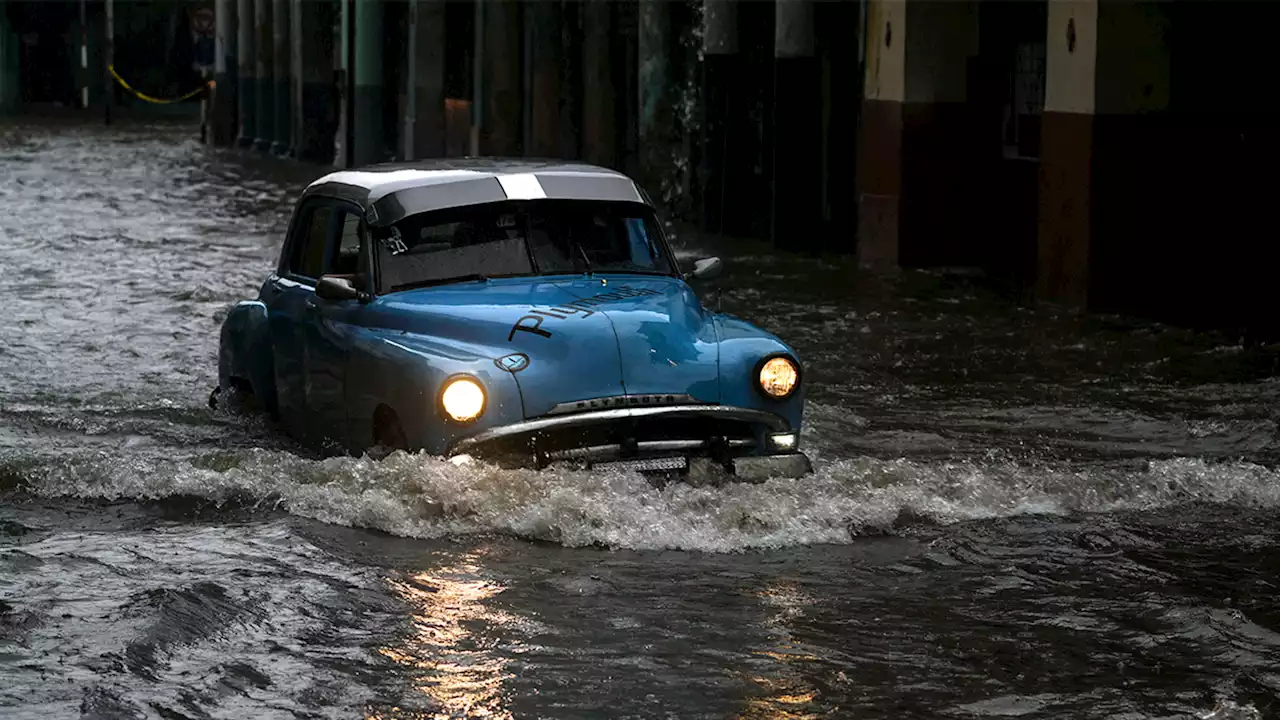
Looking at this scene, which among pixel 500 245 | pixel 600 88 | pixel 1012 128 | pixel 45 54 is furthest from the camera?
pixel 45 54

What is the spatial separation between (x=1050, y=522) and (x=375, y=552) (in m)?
2.51

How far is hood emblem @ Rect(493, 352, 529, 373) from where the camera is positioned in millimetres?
8383

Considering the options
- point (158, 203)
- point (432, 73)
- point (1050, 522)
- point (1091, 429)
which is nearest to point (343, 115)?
point (432, 73)

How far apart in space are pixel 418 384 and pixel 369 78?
29.9 metres

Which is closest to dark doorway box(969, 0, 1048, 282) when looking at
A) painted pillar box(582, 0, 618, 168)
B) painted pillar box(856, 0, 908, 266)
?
painted pillar box(856, 0, 908, 266)

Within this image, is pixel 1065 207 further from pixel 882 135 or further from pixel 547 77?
pixel 547 77

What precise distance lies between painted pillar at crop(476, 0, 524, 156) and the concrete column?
6.88 m

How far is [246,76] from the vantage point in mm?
50031

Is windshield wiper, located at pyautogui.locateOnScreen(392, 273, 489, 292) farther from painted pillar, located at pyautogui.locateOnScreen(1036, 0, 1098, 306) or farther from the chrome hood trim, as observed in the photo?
painted pillar, located at pyautogui.locateOnScreen(1036, 0, 1098, 306)

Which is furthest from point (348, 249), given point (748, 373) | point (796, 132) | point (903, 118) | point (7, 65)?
point (7, 65)

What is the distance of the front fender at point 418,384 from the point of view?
329 inches

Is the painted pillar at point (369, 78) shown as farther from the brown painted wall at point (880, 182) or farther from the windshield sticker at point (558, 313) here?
the windshield sticker at point (558, 313)

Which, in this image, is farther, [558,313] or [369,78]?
[369,78]

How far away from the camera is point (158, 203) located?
2948cm
